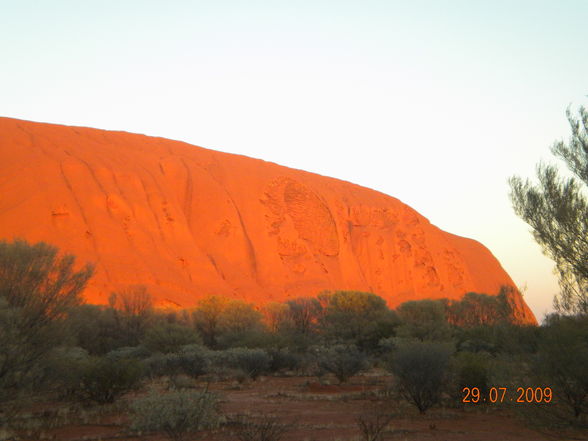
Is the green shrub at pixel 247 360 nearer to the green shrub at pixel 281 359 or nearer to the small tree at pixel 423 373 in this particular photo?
the green shrub at pixel 281 359

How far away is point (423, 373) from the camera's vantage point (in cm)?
1360

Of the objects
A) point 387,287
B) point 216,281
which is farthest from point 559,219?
point 387,287

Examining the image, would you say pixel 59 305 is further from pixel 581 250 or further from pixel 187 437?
pixel 581 250

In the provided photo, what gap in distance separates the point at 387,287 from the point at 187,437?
1949 inches

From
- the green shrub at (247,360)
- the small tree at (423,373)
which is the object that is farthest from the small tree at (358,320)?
the small tree at (423,373)

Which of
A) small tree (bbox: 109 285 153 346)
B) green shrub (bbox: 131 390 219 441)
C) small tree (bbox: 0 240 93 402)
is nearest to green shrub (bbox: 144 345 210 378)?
small tree (bbox: 0 240 93 402)

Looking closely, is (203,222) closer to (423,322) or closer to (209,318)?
(209,318)

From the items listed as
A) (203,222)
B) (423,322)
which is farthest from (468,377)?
(203,222)

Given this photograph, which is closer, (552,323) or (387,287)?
(552,323)

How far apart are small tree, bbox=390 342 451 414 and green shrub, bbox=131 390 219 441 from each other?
5.20 meters

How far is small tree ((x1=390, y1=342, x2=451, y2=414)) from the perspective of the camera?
13.6 meters

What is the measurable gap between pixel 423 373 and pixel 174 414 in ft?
20.7

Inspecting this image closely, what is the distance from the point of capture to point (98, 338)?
26828mm

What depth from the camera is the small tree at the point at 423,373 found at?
13617 mm
